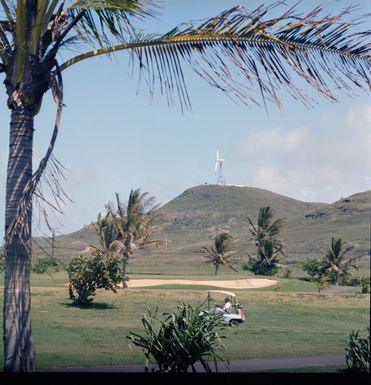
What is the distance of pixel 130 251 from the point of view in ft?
106

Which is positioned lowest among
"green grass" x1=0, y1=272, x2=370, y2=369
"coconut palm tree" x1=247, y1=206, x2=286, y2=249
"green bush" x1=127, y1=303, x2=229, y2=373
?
→ "green grass" x1=0, y1=272, x2=370, y2=369

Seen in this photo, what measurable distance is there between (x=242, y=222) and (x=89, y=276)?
68.4 metres

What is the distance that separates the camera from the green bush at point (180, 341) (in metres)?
10.3

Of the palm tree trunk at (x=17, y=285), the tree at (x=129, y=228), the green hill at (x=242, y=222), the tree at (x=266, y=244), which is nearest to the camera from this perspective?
the palm tree trunk at (x=17, y=285)

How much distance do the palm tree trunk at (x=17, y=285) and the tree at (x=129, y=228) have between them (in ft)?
71.1

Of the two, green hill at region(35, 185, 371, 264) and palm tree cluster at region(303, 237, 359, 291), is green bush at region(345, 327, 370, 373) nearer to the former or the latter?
palm tree cluster at region(303, 237, 359, 291)

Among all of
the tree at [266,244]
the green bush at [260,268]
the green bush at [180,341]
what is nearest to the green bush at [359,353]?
the green bush at [180,341]

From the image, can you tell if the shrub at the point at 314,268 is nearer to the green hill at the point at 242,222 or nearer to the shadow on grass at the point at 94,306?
the green hill at the point at 242,222

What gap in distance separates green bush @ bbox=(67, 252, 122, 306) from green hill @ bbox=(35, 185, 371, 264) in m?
19.6

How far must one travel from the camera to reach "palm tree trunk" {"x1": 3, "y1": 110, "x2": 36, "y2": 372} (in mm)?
7727

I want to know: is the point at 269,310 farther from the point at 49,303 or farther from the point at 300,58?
the point at 300,58

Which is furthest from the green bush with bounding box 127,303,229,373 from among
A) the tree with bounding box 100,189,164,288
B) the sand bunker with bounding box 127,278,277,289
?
the sand bunker with bounding box 127,278,277,289

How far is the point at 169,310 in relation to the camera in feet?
91.1

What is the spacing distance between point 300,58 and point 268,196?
106m
